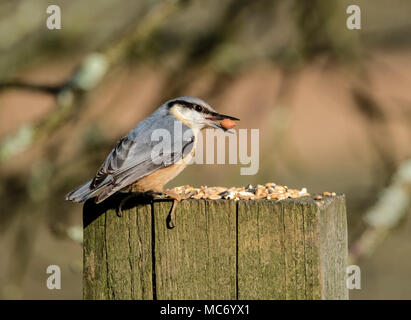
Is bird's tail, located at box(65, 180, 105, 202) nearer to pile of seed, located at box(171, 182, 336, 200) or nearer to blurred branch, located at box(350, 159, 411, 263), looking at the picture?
pile of seed, located at box(171, 182, 336, 200)

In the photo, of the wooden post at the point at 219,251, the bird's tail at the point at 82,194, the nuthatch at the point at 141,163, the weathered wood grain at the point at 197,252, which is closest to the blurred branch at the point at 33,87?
the nuthatch at the point at 141,163

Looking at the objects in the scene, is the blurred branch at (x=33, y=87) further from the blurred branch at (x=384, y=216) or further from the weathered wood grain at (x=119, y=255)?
the blurred branch at (x=384, y=216)

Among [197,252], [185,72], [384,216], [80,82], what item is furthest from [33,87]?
[384,216]

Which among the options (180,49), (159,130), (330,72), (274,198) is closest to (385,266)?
(330,72)

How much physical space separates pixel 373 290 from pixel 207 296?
3956 millimetres

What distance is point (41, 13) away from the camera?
14.5ft

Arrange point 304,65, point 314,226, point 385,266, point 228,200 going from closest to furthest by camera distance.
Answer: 1. point 314,226
2. point 228,200
3. point 304,65
4. point 385,266

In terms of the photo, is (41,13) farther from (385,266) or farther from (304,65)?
(385,266)

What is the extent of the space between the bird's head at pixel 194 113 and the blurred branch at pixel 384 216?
960 mm

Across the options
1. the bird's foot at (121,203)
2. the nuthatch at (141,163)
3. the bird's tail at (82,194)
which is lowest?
the bird's foot at (121,203)

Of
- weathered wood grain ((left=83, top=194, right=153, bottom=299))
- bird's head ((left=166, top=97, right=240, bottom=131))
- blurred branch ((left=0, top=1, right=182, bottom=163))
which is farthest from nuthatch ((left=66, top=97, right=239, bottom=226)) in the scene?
blurred branch ((left=0, top=1, right=182, bottom=163))

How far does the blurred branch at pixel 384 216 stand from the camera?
3355mm

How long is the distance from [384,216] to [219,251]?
1477mm

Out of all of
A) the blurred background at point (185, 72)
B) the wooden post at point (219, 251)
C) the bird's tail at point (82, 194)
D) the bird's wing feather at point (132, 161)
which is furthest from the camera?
the blurred background at point (185, 72)
